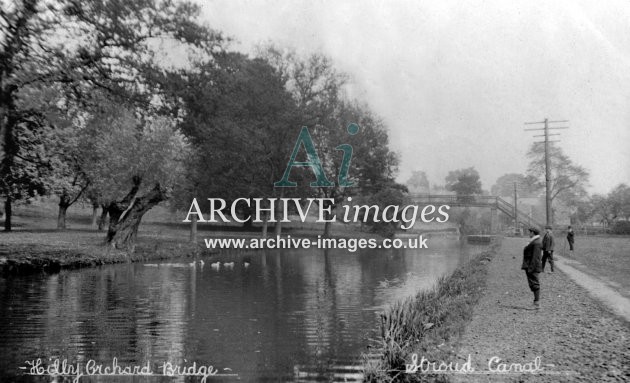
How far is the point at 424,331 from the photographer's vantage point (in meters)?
11.3

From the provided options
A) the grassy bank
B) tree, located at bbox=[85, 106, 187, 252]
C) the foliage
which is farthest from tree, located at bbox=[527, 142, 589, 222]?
the grassy bank

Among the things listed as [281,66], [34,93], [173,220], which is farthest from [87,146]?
[173,220]

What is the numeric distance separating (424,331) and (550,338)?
97.6 inches

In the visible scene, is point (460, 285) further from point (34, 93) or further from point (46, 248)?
point (46, 248)

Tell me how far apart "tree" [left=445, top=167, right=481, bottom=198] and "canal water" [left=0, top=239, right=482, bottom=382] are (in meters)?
86.9

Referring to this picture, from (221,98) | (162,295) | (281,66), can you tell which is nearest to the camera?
(162,295)

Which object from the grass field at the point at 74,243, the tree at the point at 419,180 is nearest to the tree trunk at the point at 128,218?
the grass field at the point at 74,243

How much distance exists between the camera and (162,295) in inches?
726

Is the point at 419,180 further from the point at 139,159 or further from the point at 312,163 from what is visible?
the point at 139,159

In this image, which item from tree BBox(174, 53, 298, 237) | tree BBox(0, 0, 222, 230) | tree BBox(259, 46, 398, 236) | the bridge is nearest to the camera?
tree BBox(0, 0, 222, 230)

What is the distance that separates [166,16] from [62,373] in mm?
13383
